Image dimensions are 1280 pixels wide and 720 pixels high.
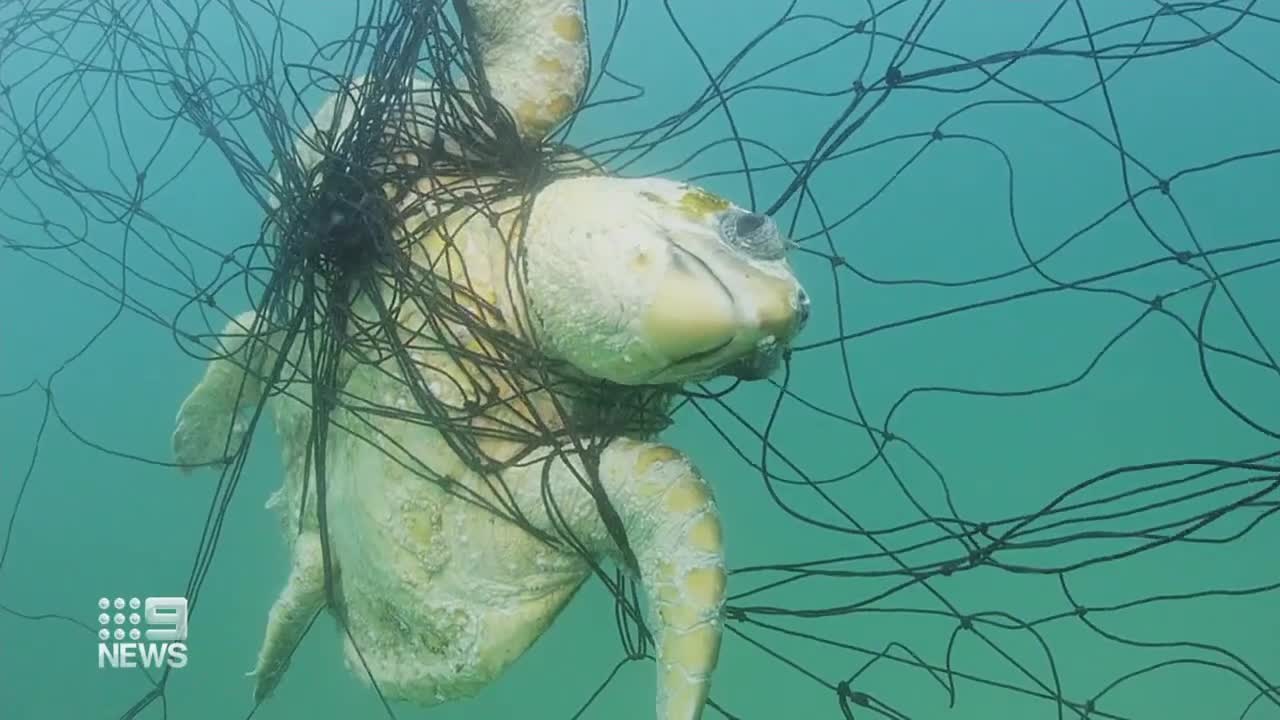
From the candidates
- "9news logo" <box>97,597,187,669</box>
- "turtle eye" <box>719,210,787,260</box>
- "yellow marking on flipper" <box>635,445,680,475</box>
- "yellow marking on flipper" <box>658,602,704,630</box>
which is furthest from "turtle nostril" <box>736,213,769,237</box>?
"9news logo" <box>97,597,187,669</box>

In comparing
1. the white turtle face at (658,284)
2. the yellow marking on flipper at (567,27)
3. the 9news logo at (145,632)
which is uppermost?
the yellow marking on flipper at (567,27)

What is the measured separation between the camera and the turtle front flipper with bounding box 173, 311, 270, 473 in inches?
51.4

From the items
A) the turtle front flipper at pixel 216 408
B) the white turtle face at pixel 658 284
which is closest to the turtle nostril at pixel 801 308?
the white turtle face at pixel 658 284

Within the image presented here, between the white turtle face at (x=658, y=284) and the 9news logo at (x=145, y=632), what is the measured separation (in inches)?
31.8

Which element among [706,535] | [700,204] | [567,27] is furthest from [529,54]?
[706,535]

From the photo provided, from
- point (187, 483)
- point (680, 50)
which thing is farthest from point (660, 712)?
point (680, 50)

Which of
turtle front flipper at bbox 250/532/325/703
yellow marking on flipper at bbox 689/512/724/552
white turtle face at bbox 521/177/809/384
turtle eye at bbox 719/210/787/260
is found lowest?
turtle front flipper at bbox 250/532/325/703

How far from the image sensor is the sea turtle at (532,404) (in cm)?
83

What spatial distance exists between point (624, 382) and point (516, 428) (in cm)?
12

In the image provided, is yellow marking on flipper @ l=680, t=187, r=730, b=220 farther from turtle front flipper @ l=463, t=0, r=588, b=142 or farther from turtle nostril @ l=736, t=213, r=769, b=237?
turtle front flipper @ l=463, t=0, r=588, b=142

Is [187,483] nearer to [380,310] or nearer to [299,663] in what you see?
[299,663]

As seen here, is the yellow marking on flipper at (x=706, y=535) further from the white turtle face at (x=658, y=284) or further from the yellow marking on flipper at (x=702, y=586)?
the white turtle face at (x=658, y=284)

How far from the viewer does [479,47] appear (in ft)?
3.63

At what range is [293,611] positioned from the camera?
3.98 ft
